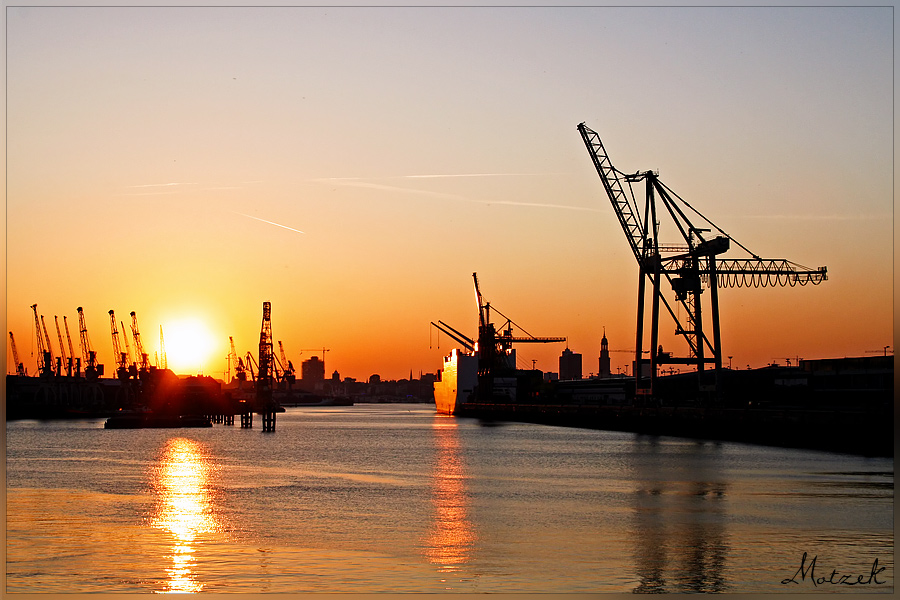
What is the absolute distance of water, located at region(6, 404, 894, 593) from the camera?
21.1 m

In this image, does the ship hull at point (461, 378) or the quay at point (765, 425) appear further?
the ship hull at point (461, 378)

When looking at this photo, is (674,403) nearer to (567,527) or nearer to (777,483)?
(777,483)

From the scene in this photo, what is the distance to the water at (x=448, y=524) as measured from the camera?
21141mm

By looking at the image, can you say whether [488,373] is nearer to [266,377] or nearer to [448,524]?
[266,377]

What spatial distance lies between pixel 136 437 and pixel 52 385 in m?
76.5

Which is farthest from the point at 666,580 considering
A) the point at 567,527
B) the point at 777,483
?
the point at 777,483

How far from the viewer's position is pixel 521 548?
24.7m
